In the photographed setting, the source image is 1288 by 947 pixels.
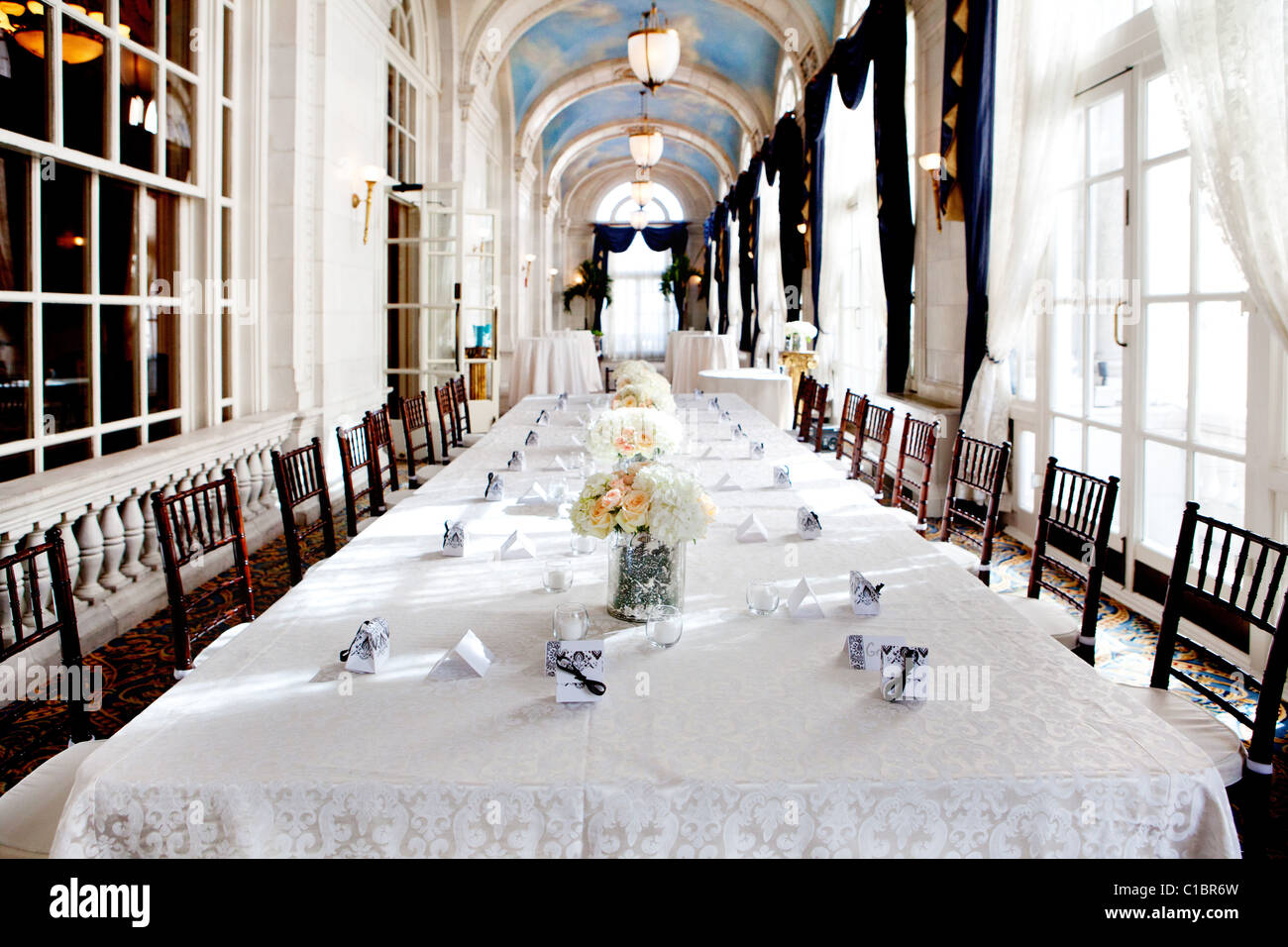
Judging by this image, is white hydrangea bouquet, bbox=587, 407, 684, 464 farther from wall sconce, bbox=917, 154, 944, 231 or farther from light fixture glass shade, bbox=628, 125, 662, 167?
light fixture glass shade, bbox=628, 125, 662, 167

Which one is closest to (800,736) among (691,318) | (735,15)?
(735,15)

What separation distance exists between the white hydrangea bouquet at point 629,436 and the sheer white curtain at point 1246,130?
1.93m

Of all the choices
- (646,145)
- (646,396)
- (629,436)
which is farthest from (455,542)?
(646,145)

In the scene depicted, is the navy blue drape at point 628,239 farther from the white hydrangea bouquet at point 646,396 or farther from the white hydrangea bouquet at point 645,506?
the white hydrangea bouquet at point 645,506

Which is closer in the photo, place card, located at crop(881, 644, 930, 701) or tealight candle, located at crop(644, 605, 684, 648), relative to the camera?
place card, located at crop(881, 644, 930, 701)

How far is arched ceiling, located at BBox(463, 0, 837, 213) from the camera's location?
10.6 meters

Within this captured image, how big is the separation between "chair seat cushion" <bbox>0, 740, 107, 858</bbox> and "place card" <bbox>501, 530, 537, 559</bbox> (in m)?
1.06

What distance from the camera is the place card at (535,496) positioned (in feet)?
10.7

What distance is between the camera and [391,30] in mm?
8484

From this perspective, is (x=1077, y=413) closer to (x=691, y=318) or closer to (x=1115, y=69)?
(x=1115, y=69)

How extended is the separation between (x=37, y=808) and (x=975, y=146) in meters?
5.60

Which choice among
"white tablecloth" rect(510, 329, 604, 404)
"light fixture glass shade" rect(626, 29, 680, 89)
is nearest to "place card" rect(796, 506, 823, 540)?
"light fixture glass shade" rect(626, 29, 680, 89)

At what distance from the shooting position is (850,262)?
10148 millimetres
